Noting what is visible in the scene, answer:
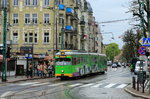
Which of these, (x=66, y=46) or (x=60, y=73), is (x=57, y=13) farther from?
(x=60, y=73)

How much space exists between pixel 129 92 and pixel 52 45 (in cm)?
3854

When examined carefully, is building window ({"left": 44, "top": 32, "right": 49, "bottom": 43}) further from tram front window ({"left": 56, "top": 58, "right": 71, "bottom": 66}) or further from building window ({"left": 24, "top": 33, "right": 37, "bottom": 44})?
tram front window ({"left": 56, "top": 58, "right": 71, "bottom": 66})

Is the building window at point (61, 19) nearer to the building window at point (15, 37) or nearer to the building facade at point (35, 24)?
the building facade at point (35, 24)

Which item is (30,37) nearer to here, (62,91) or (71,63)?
(71,63)

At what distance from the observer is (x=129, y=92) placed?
63.4ft

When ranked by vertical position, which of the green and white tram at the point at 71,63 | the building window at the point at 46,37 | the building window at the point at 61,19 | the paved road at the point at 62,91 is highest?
the building window at the point at 61,19

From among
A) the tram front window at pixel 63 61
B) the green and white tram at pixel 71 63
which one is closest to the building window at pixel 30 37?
the green and white tram at pixel 71 63

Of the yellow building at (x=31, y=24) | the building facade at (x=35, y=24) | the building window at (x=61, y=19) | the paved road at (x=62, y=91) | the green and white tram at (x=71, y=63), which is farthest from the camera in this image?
the building window at (x=61, y=19)

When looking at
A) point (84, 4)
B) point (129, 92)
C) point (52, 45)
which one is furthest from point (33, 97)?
point (84, 4)

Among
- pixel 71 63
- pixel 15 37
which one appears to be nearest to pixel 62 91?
pixel 71 63

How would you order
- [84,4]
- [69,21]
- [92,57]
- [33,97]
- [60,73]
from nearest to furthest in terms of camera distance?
[33,97]
[60,73]
[92,57]
[69,21]
[84,4]

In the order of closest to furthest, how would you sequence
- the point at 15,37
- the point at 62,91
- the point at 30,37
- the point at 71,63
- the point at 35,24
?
the point at 62,91, the point at 71,63, the point at 35,24, the point at 30,37, the point at 15,37

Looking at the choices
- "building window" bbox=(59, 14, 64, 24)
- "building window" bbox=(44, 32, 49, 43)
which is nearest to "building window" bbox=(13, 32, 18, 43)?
"building window" bbox=(44, 32, 49, 43)

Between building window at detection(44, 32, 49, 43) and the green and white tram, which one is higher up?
building window at detection(44, 32, 49, 43)
